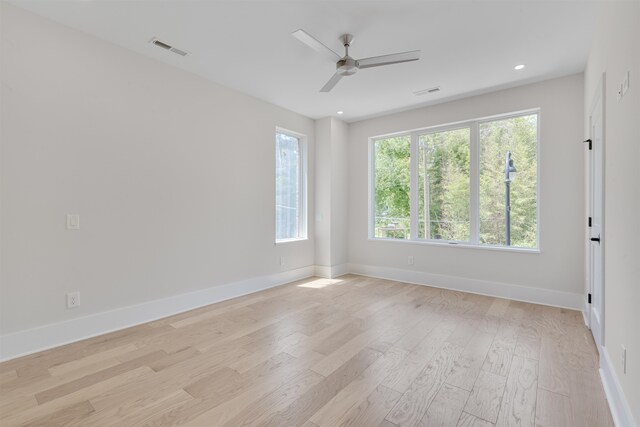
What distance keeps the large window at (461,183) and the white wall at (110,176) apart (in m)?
2.40

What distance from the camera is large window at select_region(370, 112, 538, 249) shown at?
3893mm

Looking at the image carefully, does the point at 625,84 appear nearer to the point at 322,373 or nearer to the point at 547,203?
the point at 547,203

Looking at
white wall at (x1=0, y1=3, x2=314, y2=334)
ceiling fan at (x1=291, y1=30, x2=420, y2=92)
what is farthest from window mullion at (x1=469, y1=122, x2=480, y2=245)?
white wall at (x1=0, y1=3, x2=314, y2=334)

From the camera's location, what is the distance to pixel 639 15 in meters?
1.38

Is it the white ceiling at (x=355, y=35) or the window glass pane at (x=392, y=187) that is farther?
the window glass pane at (x=392, y=187)

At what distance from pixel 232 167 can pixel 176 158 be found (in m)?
0.76

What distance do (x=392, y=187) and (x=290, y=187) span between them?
68.4 inches

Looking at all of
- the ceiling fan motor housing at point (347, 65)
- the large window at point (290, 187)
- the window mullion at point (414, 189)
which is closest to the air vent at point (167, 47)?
the ceiling fan motor housing at point (347, 65)

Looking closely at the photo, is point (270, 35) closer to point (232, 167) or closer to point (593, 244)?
point (232, 167)

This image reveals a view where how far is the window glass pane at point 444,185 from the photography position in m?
4.36

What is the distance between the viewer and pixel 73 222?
8.70 feet

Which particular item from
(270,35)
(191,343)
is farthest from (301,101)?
(191,343)

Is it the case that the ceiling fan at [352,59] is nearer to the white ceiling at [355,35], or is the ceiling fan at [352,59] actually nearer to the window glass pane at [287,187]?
the white ceiling at [355,35]

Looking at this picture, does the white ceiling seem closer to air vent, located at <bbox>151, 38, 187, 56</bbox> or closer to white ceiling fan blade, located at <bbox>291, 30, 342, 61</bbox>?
air vent, located at <bbox>151, 38, 187, 56</bbox>
